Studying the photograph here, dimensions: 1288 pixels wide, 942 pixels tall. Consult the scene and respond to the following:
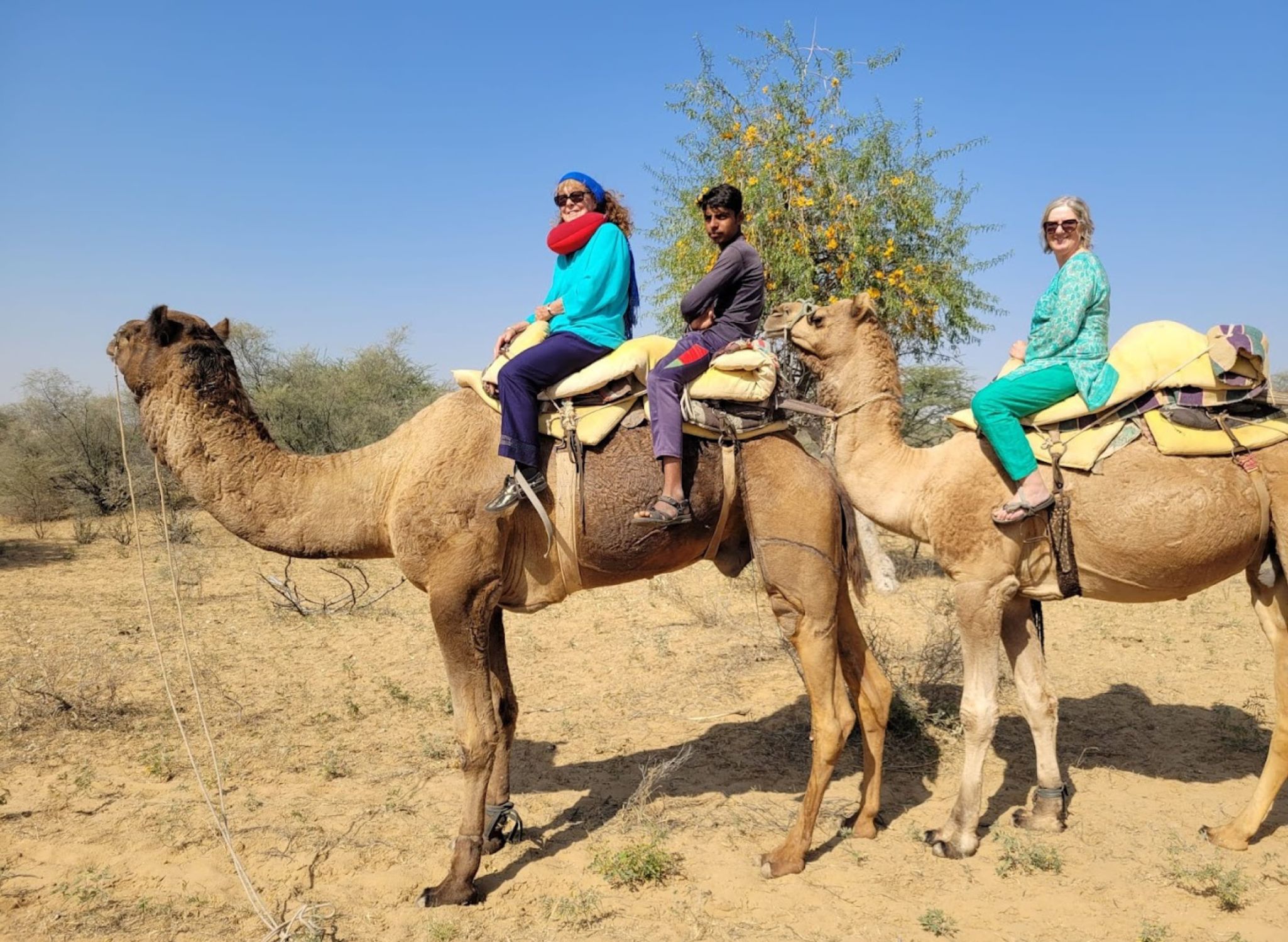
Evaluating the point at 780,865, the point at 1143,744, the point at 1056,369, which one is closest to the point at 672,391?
the point at 1056,369

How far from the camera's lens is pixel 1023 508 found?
4309 mm

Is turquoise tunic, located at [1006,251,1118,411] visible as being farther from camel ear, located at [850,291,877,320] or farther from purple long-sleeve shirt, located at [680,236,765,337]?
purple long-sleeve shirt, located at [680,236,765,337]

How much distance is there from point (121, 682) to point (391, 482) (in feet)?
14.1

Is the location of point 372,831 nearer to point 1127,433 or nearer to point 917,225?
point 1127,433

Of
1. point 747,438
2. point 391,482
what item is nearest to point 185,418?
point 391,482

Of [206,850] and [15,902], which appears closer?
[15,902]

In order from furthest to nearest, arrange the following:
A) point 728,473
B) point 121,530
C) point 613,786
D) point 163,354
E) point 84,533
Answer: point 121,530 < point 84,533 < point 613,786 < point 728,473 < point 163,354

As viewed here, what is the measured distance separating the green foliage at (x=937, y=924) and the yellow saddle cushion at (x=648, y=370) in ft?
8.45

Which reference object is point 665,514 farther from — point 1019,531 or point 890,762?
point 890,762

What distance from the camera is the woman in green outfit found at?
434 cm

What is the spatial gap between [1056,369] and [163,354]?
4527mm

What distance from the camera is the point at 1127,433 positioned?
438 cm

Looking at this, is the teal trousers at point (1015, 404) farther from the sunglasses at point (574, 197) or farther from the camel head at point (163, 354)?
the camel head at point (163, 354)

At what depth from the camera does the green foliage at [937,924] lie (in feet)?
12.6
